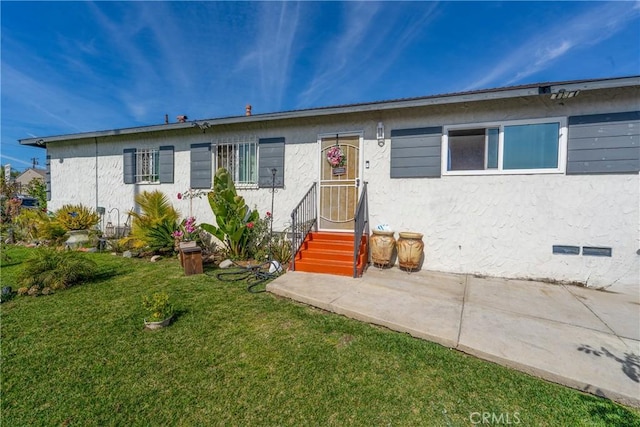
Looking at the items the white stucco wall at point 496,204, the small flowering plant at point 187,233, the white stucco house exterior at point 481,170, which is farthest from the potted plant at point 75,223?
the white stucco wall at point 496,204

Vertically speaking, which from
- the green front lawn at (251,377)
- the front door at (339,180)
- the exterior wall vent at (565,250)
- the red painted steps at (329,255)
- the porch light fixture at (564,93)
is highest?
the porch light fixture at (564,93)

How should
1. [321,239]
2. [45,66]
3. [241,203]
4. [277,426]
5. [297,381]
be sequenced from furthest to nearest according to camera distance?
[45,66] < [241,203] < [321,239] < [297,381] < [277,426]

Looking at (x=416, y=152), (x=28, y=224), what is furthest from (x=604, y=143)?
(x=28, y=224)

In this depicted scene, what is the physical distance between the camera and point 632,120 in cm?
422

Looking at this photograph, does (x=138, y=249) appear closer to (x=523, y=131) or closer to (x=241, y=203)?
(x=241, y=203)

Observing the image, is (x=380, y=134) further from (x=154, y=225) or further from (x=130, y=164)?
(x=130, y=164)

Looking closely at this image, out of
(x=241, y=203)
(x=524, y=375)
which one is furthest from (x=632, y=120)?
(x=241, y=203)

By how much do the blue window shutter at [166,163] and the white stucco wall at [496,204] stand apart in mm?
2671

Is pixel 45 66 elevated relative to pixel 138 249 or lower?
elevated

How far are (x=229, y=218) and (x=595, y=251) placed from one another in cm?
721

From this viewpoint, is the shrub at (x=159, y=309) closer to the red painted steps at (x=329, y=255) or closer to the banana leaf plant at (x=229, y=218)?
the red painted steps at (x=329, y=255)

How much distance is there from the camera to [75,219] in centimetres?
743

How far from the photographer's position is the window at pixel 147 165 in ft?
25.8

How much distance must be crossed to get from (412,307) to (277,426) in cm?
227
